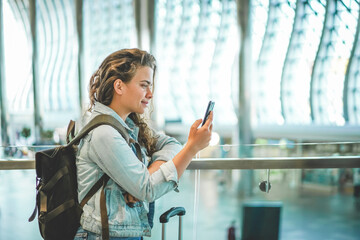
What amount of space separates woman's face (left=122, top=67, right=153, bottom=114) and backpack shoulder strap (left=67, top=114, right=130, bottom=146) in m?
0.11

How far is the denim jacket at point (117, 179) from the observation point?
138cm

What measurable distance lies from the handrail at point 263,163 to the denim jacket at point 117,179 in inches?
36.3

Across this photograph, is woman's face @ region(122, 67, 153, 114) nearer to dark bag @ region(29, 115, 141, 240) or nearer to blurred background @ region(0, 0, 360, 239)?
dark bag @ region(29, 115, 141, 240)

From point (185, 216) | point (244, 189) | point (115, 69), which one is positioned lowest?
point (185, 216)

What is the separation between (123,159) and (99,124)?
0.18m

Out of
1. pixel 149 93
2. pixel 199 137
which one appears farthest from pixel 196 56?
pixel 199 137

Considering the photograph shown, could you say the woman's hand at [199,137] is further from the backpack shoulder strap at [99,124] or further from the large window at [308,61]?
the large window at [308,61]

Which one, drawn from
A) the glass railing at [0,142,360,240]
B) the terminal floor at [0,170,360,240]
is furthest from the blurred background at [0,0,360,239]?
the glass railing at [0,142,360,240]


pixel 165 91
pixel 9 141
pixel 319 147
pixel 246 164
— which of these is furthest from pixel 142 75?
pixel 165 91

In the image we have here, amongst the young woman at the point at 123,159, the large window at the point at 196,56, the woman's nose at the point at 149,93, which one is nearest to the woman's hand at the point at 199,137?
the young woman at the point at 123,159

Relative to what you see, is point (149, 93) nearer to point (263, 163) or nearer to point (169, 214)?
point (169, 214)

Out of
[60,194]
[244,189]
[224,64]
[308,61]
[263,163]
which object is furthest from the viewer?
[224,64]

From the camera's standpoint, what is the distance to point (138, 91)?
1524 millimetres

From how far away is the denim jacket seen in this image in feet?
4.54
